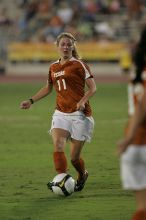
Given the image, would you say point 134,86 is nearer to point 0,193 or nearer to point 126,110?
point 0,193

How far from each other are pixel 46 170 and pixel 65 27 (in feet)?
83.2

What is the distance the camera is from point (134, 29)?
37.4m

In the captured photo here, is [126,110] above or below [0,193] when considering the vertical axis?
below

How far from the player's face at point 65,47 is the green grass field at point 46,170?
5.91 ft

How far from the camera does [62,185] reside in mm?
10281

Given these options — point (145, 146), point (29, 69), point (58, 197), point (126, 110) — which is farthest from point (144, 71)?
point (29, 69)

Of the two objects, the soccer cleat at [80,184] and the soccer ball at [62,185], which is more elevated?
the soccer ball at [62,185]

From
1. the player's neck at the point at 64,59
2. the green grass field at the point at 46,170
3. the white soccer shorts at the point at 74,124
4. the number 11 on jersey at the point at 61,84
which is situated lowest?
the green grass field at the point at 46,170

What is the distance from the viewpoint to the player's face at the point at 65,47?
413 inches

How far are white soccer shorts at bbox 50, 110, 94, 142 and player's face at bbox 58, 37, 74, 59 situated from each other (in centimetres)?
76

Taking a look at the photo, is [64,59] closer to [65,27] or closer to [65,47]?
[65,47]

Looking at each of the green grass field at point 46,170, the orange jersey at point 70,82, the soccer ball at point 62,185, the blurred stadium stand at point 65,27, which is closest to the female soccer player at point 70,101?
the orange jersey at point 70,82

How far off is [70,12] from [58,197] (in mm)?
28779

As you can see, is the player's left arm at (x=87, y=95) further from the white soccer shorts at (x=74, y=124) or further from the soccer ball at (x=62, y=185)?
the soccer ball at (x=62, y=185)
